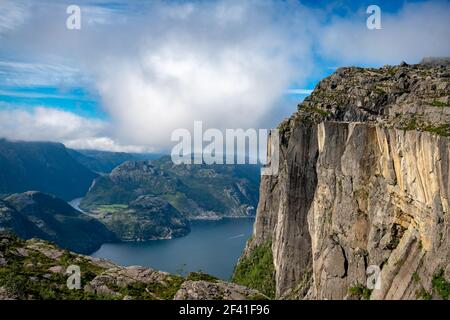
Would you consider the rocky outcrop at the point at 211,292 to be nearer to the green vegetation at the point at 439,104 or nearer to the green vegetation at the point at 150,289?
the green vegetation at the point at 150,289

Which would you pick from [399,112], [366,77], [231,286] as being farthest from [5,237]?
[366,77]

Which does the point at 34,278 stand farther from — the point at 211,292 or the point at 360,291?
the point at 360,291

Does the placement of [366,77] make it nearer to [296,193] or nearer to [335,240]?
[296,193]

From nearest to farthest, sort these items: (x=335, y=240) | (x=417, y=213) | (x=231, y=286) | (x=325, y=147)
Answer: (x=231, y=286) → (x=417, y=213) → (x=335, y=240) → (x=325, y=147)

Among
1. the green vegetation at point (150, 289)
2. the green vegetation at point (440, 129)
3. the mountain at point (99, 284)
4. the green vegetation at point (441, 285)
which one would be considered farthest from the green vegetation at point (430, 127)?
the green vegetation at point (150, 289)

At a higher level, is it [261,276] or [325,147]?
[325,147]
